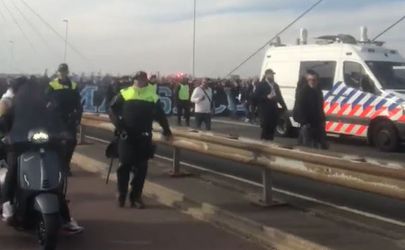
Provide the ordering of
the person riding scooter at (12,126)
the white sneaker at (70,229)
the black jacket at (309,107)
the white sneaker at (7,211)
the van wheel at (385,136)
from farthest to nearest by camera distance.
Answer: the van wheel at (385,136), the black jacket at (309,107), the white sneaker at (70,229), the white sneaker at (7,211), the person riding scooter at (12,126)

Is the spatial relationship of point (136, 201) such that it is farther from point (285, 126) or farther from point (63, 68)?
point (285, 126)

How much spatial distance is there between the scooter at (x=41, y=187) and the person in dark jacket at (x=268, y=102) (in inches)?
277

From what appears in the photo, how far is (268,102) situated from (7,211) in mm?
7163

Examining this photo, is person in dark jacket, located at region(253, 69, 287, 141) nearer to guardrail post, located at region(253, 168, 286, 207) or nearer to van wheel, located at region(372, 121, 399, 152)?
van wheel, located at region(372, 121, 399, 152)

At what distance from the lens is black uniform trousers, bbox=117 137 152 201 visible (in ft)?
26.2

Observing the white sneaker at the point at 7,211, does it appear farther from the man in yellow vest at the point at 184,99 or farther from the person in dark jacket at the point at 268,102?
the man in yellow vest at the point at 184,99

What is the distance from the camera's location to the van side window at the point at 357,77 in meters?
15.7

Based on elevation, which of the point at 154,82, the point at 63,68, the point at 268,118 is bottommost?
the point at 268,118

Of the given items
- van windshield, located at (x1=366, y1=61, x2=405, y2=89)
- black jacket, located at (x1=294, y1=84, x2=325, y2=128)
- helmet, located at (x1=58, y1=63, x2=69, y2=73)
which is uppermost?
van windshield, located at (x1=366, y1=61, x2=405, y2=89)

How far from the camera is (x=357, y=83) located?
52.5 feet

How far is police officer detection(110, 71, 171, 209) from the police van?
328 inches

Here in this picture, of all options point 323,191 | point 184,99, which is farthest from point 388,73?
point 184,99

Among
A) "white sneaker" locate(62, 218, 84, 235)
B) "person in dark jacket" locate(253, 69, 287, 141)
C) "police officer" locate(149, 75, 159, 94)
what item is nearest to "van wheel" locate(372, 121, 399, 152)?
"person in dark jacket" locate(253, 69, 287, 141)

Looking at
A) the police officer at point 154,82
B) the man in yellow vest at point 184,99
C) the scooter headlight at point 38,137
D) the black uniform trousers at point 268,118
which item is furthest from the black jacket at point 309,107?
the man in yellow vest at point 184,99
